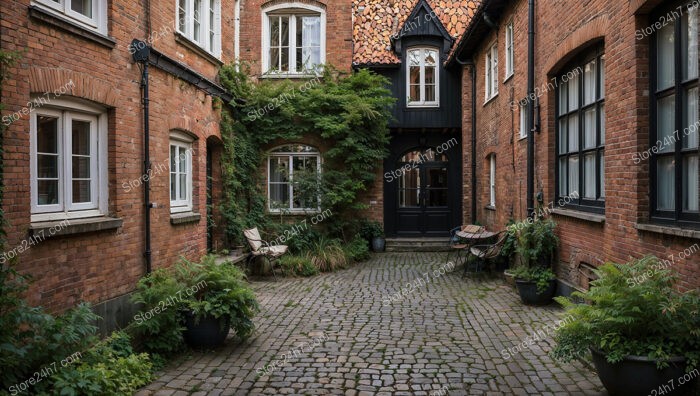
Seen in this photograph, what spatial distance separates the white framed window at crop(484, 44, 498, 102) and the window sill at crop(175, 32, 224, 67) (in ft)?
22.6

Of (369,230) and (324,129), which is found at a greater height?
(324,129)

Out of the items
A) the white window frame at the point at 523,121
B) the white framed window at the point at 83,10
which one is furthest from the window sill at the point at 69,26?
the white window frame at the point at 523,121

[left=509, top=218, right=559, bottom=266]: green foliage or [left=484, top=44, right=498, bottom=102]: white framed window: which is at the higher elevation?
[left=484, top=44, right=498, bottom=102]: white framed window

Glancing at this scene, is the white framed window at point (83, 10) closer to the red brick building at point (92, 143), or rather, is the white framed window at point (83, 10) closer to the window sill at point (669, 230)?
the red brick building at point (92, 143)

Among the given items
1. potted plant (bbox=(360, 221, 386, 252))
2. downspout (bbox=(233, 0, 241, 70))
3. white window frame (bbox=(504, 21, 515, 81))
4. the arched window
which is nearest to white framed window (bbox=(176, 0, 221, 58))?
downspout (bbox=(233, 0, 241, 70))

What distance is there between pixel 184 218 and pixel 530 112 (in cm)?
652

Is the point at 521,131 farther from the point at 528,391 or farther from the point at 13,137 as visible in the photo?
the point at 13,137

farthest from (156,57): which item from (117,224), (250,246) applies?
(250,246)

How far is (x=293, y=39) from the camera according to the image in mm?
16141

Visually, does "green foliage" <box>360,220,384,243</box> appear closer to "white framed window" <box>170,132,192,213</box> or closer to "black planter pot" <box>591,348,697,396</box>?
"white framed window" <box>170,132,192,213</box>

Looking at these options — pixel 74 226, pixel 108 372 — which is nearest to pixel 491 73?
pixel 74 226

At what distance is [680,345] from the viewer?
4.23 m

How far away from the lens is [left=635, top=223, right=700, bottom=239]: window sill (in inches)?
188

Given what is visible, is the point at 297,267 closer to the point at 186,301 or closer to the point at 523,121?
the point at 523,121
